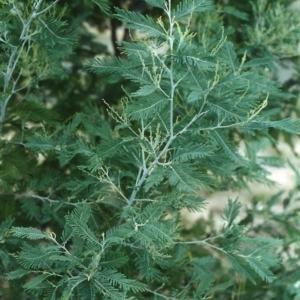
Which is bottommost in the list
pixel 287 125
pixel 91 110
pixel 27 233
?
pixel 91 110

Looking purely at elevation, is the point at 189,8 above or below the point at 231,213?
above

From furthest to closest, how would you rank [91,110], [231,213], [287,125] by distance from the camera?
[91,110]
[231,213]
[287,125]

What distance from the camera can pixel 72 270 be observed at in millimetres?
1273

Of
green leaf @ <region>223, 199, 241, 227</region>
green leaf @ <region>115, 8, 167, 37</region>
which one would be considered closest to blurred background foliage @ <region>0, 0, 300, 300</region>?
green leaf @ <region>115, 8, 167, 37</region>

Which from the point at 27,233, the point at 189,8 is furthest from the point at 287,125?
the point at 27,233

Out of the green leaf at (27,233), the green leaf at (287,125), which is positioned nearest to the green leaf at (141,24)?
the green leaf at (287,125)

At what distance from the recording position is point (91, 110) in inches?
74.6

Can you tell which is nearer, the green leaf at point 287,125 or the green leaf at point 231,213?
the green leaf at point 287,125

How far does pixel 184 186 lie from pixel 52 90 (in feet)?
3.67

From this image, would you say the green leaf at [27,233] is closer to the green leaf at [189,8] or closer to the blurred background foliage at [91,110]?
the blurred background foliage at [91,110]

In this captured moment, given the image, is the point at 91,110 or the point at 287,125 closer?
the point at 287,125

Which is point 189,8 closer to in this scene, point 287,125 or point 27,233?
point 287,125

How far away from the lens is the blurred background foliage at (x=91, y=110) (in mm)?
1527

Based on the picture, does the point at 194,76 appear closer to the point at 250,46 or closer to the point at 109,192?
the point at 109,192
